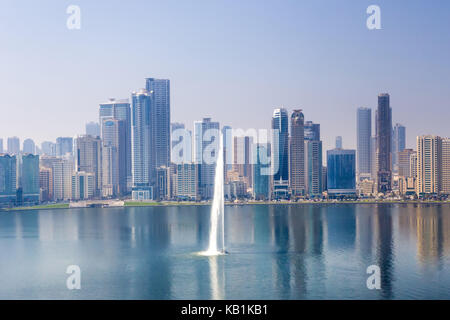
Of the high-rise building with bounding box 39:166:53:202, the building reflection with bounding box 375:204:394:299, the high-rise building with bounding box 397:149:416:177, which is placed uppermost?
the high-rise building with bounding box 397:149:416:177

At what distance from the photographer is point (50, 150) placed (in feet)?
595

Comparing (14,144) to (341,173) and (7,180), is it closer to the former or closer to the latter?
(7,180)

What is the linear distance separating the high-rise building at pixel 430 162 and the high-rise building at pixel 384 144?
1997 cm

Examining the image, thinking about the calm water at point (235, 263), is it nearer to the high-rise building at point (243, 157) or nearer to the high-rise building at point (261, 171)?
the high-rise building at point (261, 171)

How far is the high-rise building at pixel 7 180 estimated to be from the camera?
10938 cm

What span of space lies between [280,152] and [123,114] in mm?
54030

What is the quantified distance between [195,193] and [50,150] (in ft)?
267

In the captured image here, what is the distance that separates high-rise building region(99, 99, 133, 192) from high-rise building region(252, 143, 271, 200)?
136 feet

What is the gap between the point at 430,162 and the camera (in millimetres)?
113562

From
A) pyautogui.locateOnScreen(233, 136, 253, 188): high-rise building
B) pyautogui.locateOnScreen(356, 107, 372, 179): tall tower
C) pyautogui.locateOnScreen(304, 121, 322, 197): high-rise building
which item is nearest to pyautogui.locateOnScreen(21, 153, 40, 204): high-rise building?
pyautogui.locateOnScreen(233, 136, 253, 188): high-rise building

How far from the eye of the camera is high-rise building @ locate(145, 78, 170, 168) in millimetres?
150000

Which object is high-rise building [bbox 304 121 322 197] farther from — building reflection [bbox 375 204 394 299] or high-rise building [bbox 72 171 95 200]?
building reflection [bbox 375 204 394 299]

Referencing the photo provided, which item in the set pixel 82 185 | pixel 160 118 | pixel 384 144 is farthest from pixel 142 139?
pixel 384 144
